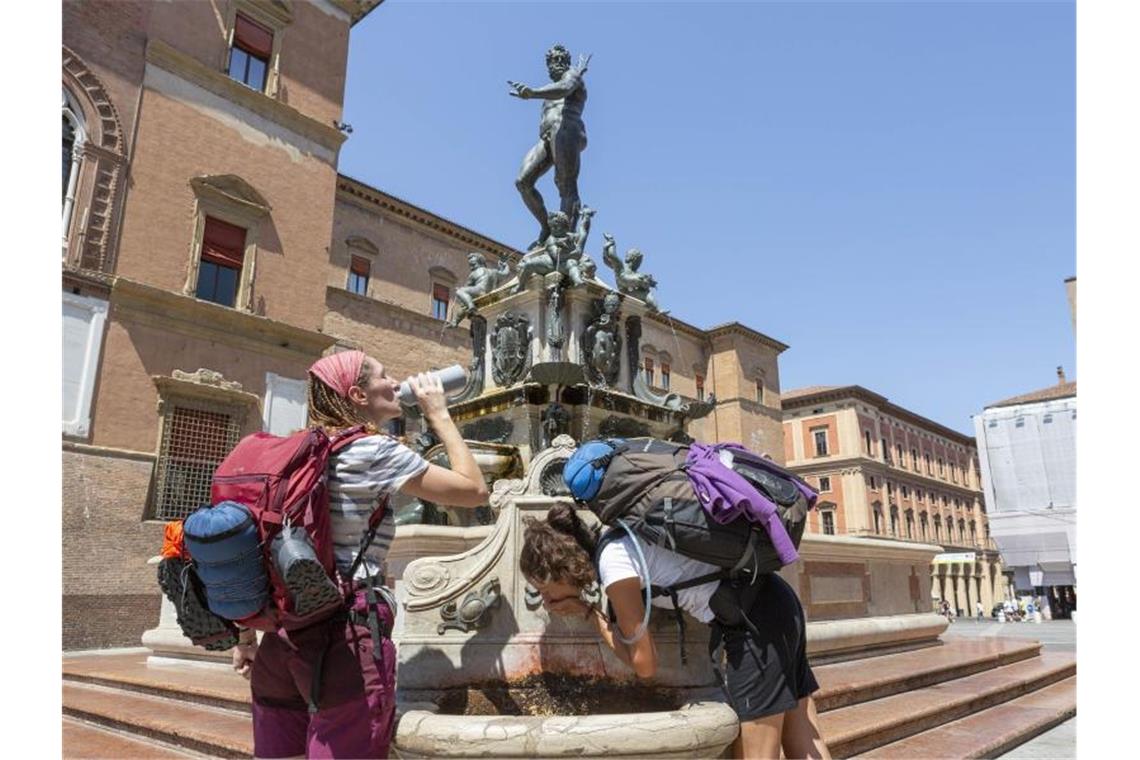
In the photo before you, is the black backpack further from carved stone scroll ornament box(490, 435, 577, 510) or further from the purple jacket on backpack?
carved stone scroll ornament box(490, 435, 577, 510)

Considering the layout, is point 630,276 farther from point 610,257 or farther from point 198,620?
point 198,620

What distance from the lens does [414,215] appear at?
26234mm

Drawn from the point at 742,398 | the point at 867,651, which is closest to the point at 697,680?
the point at 867,651

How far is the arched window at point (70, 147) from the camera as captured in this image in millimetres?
14695

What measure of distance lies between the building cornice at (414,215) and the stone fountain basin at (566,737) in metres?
21.4

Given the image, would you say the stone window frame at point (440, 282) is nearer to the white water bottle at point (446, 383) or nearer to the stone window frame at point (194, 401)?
the stone window frame at point (194, 401)

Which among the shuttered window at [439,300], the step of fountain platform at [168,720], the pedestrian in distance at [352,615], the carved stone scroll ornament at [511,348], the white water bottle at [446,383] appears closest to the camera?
the pedestrian in distance at [352,615]

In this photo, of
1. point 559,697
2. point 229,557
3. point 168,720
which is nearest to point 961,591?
point 168,720

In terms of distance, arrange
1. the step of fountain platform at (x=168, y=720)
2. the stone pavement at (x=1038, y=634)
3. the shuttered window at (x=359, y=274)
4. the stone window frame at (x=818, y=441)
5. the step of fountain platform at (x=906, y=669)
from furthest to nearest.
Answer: the stone window frame at (x=818, y=441) < the shuttered window at (x=359, y=274) < the stone pavement at (x=1038, y=634) < the step of fountain platform at (x=906, y=669) < the step of fountain platform at (x=168, y=720)

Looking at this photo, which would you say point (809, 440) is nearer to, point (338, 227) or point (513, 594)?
point (338, 227)

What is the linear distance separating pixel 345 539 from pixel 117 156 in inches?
685

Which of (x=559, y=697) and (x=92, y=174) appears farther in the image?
(x=92, y=174)

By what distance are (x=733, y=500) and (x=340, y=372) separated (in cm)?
124

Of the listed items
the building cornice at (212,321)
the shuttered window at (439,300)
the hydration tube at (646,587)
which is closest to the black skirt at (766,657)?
the hydration tube at (646,587)
